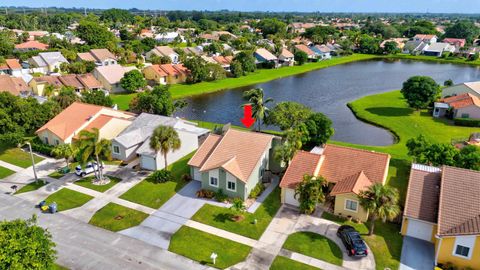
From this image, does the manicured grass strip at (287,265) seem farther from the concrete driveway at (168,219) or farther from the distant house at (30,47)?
the distant house at (30,47)

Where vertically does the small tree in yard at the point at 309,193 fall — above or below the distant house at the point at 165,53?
below

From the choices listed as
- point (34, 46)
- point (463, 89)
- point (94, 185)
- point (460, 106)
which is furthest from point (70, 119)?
point (34, 46)

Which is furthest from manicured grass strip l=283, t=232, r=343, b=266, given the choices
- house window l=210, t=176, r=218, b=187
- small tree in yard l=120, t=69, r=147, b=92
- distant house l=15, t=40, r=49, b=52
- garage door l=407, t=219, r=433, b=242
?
distant house l=15, t=40, r=49, b=52

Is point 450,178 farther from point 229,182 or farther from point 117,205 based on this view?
point 117,205

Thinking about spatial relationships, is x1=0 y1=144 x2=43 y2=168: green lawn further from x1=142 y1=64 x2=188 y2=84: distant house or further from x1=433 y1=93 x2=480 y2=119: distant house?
x1=433 y1=93 x2=480 y2=119: distant house

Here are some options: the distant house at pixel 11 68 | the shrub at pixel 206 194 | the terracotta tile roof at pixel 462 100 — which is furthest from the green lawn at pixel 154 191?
the distant house at pixel 11 68

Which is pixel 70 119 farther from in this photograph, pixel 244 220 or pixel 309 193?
pixel 309 193

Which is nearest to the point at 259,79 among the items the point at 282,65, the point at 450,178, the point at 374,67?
the point at 282,65
